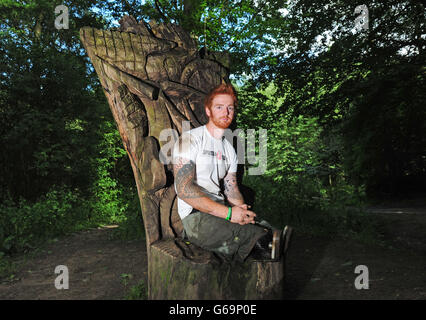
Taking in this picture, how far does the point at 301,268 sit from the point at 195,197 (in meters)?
2.41

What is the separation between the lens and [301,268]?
170 inches

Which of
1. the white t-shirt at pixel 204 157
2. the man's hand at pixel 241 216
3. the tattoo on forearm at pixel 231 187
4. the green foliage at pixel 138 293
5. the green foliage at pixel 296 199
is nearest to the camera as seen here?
Result: the man's hand at pixel 241 216

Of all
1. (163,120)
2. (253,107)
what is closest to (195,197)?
(163,120)

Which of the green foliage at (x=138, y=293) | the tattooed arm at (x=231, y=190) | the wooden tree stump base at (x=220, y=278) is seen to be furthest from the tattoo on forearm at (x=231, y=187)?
the green foliage at (x=138, y=293)

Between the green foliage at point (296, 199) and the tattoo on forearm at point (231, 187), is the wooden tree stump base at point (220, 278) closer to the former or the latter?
the tattoo on forearm at point (231, 187)

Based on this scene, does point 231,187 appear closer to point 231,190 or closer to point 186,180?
point 231,190

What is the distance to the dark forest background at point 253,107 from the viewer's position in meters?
6.57

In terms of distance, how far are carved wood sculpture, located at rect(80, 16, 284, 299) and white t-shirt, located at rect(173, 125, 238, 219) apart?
0.41m

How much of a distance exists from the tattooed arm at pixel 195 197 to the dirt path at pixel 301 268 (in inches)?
56.2

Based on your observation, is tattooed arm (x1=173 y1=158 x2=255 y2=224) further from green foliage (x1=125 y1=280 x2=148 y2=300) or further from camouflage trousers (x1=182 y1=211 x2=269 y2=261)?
green foliage (x1=125 y1=280 x2=148 y2=300)

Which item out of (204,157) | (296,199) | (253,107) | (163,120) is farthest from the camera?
(253,107)

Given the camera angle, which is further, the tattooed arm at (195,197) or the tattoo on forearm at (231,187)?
the tattoo on forearm at (231,187)
